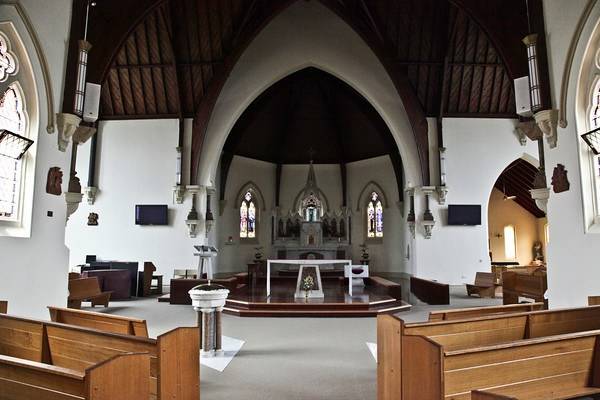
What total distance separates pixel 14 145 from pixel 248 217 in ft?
44.4

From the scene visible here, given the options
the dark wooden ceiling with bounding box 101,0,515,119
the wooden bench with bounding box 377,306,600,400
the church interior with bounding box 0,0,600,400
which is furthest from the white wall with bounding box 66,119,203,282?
the wooden bench with bounding box 377,306,600,400

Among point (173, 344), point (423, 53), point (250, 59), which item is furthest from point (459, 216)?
point (173, 344)

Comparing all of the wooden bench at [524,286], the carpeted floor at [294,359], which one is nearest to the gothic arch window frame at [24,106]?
the carpeted floor at [294,359]

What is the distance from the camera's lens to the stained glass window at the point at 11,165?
257 inches

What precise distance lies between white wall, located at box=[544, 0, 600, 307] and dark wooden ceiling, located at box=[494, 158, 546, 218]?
11.2 meters

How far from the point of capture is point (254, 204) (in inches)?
793

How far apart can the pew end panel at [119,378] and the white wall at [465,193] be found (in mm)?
12817

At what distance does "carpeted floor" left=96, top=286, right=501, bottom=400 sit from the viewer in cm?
429

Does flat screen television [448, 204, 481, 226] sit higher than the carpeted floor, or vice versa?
flat screen television [448, 204, 481, 226]

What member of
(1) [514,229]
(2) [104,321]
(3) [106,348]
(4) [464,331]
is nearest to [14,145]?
(2) [104,321]

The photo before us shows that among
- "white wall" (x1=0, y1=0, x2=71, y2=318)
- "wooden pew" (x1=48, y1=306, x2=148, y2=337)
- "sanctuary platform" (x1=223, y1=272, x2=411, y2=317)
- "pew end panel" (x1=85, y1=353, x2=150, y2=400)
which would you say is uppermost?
"white wall" (x1=0, y1=0, x2=71, y2=318)

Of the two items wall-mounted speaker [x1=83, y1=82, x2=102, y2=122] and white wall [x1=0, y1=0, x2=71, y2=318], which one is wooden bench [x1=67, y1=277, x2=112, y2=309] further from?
wall-mounted speaker [x1=83, y1=82, x2=102, y2=122]

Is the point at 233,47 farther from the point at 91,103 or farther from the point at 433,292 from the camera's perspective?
the point at 433,292

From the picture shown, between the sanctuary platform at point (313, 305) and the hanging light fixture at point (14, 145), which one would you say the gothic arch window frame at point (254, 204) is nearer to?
the sanctuary platform at point (313, 305)
